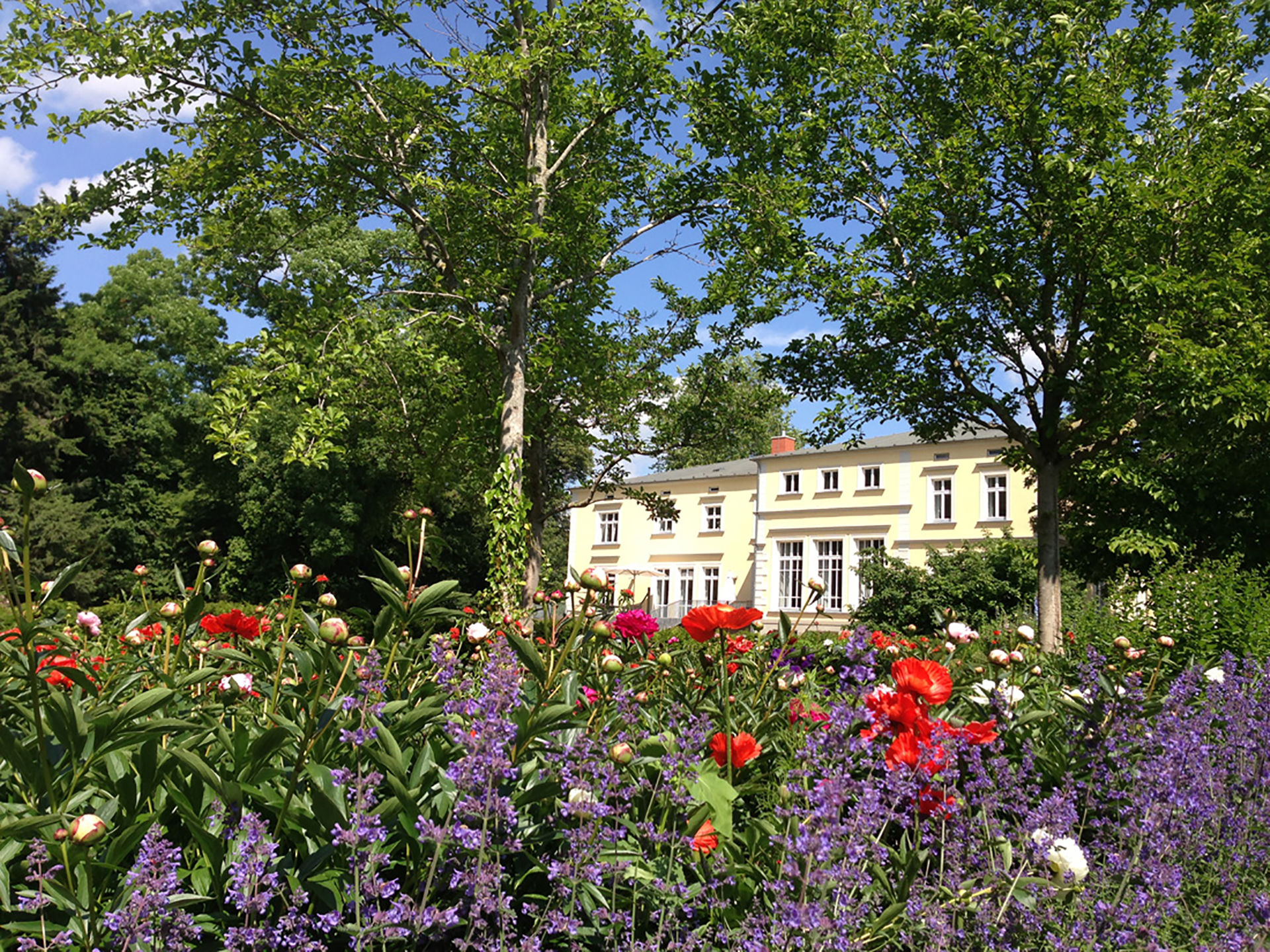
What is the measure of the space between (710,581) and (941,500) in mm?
9181

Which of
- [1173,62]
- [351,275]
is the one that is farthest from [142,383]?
[1173,62]

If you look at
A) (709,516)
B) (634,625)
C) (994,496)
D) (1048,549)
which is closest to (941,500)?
(994,496)

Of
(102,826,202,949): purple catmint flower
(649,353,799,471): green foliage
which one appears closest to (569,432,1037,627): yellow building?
(649,353,799,471): green foliage

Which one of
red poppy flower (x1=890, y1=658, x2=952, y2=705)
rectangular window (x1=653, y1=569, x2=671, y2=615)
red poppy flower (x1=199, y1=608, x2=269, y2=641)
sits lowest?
rectangular window (x1=653, y1=569, x2=671, y2=615)

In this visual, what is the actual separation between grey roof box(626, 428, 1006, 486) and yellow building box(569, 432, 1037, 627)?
0.25ft

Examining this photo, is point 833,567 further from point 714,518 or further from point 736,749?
point 736,749

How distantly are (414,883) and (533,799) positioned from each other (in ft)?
0.67

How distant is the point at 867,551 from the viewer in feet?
69.8

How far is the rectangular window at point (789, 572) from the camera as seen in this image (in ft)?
94.3

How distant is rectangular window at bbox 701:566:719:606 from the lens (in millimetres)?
30984

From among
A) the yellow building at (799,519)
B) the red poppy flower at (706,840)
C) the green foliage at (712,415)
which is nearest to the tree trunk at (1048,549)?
the green foliage at (712,415)

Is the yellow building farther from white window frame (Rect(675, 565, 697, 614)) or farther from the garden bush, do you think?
the garden bush

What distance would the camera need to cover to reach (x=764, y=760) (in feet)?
5.90

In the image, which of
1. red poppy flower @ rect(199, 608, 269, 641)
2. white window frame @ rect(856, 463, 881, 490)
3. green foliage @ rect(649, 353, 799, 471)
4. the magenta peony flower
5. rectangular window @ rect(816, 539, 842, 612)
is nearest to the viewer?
red poppy flower @ rect(199, 608, 269, 641)
